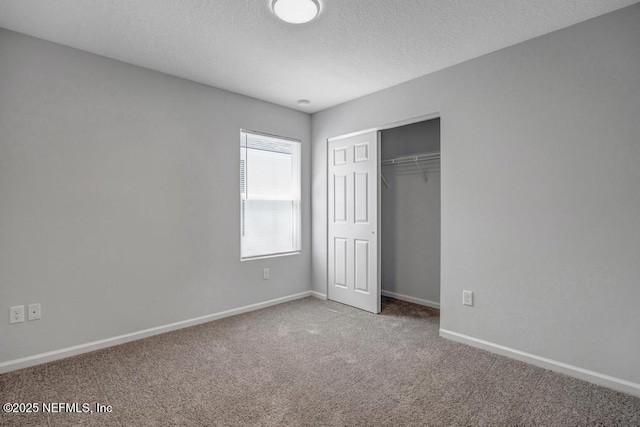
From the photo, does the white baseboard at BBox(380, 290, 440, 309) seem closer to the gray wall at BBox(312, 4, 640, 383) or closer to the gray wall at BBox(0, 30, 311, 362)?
the gray wall at BBox(312, 4, 640, 383)

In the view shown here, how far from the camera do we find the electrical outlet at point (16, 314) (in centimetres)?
245

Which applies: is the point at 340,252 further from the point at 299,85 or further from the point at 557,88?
the point at 557,88

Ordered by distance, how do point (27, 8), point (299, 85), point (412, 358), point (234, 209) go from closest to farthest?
point (27, 8) < point (412, 358) < point (299, 85) < point (234, 209)

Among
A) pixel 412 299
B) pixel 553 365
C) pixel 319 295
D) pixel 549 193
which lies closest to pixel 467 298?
pixel 553 365

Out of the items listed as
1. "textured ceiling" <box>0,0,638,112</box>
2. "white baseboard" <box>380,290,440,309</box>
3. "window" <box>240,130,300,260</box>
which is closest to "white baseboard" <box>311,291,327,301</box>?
"window" <box>240,130,300,260</box>

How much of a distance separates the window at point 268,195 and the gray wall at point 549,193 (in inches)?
73.9

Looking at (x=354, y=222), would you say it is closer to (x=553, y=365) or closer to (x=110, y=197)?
(x=553, y=365)

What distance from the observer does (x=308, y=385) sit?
7.45ft

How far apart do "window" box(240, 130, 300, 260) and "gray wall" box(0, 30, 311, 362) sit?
7.1 inches

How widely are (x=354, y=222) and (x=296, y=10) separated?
243 cm

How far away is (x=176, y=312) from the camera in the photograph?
330 centimetres

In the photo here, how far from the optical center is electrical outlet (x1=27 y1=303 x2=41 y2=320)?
2516 millimetres

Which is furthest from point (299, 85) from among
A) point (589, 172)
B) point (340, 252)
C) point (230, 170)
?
point (589, 172)

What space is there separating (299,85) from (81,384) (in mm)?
3180
